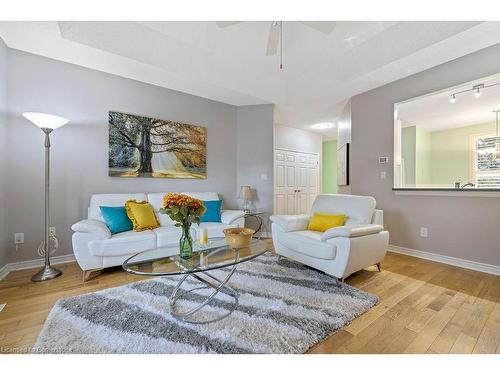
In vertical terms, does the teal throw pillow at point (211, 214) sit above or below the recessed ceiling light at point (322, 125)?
below

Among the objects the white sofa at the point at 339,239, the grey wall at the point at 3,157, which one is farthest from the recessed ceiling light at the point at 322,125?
the grey wall at the point at 3,157

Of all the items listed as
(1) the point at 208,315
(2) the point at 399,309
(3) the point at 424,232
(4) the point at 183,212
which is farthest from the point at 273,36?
(3) the point at 424,232

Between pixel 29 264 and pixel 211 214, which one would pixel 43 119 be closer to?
pixel 29 264

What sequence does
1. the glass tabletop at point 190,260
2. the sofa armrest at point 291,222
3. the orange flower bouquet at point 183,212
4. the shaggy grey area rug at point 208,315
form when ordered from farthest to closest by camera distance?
the sofa armrest at point 291,222 < the orange flower bouquet at point 183,212 < the glass tabletop at point 190,260 < the shaggy grey area rug at point 208,315

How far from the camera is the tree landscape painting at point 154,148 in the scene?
121 inches

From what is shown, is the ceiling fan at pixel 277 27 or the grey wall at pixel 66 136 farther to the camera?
the grey wall at pixel 66 136

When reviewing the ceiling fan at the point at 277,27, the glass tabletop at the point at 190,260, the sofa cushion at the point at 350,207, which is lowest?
the glass tabletop at the point at 190,260

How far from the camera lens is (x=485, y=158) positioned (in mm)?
3637

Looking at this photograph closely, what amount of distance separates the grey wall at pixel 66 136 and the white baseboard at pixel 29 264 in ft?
0.20

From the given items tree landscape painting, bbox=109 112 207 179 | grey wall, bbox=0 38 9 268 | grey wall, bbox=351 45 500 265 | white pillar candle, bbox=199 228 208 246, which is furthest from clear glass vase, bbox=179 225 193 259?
grey wall, bbox=351 45 500 265

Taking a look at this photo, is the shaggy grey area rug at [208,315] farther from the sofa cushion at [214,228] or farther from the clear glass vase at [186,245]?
the sofa cushion at [214,228]

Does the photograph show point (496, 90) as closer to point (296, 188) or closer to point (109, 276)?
point (296, 188)

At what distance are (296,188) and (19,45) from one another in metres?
5.26

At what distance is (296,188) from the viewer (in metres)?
5.80
